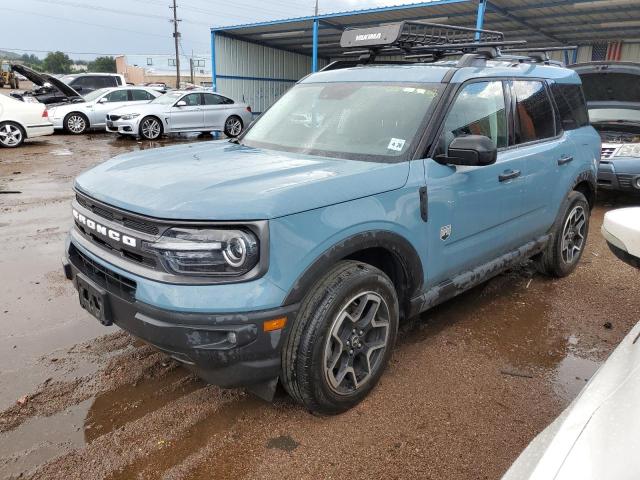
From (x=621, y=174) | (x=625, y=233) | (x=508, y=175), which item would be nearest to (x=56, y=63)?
(x=621, y=174)

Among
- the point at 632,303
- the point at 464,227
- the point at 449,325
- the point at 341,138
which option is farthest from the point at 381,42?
the point at 632,303

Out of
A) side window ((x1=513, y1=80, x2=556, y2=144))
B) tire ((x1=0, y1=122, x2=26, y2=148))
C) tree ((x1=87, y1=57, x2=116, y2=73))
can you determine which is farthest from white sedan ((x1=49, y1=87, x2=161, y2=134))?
tree ((x1=87, y1=57, x2=116, y2=73))

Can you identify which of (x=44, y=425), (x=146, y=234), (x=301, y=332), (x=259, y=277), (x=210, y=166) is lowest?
(x=44, y=425)

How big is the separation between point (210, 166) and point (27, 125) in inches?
483

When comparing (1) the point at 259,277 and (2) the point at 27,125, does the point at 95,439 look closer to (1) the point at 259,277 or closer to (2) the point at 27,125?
(1) the point at 259,277

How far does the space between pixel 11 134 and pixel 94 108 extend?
4.07 m

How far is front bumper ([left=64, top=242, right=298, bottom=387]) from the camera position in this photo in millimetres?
2178

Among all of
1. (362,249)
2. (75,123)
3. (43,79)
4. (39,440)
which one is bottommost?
(39,440)

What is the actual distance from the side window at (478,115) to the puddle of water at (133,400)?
213 centimetres

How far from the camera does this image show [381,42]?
378 cm

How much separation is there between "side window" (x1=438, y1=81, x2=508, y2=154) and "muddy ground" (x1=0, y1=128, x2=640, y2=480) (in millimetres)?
1418

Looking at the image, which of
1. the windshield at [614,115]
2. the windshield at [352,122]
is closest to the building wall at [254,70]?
the windshield at [614,115]

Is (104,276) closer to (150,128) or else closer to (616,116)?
(616,116)

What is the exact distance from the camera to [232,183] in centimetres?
244
